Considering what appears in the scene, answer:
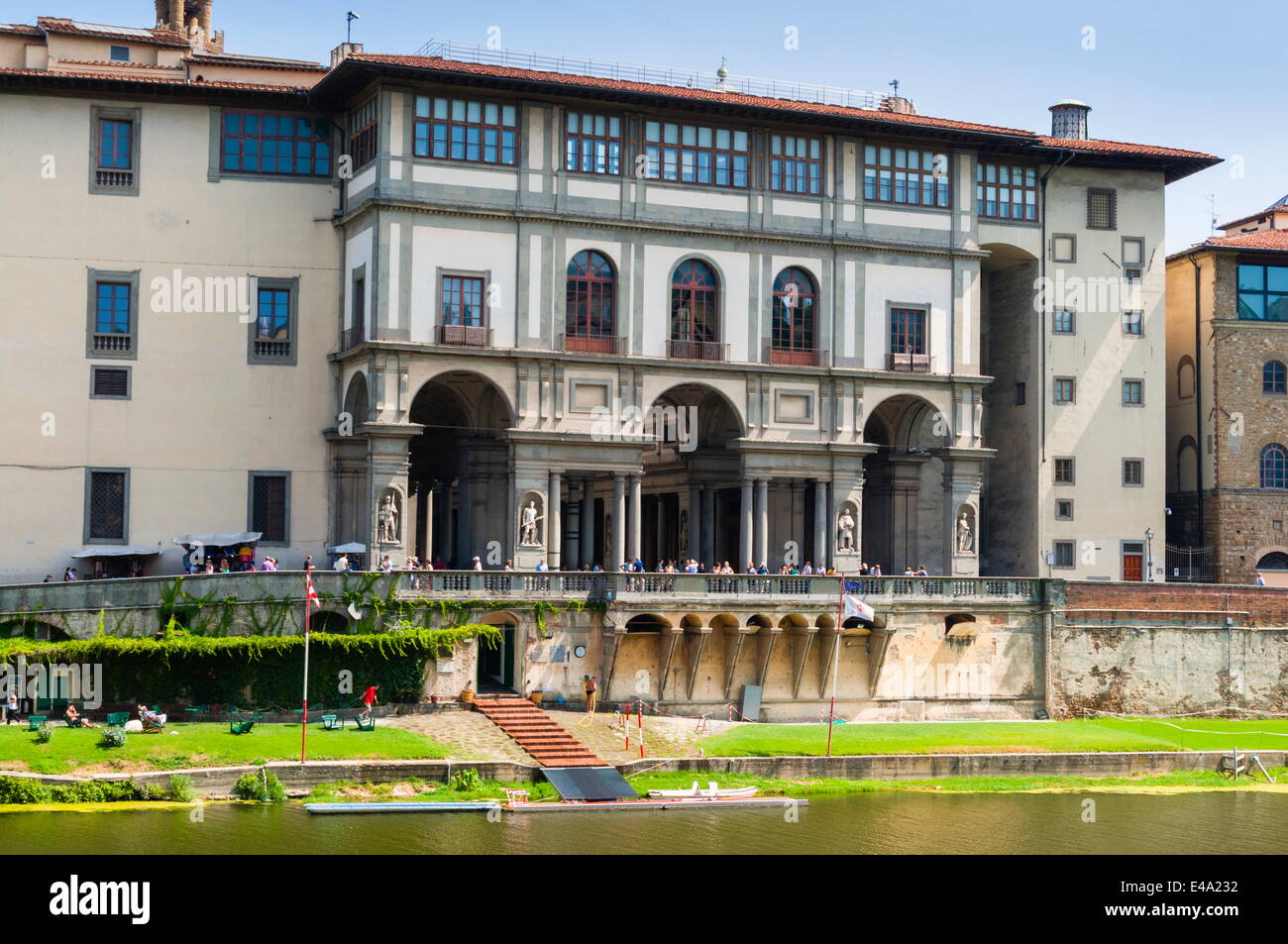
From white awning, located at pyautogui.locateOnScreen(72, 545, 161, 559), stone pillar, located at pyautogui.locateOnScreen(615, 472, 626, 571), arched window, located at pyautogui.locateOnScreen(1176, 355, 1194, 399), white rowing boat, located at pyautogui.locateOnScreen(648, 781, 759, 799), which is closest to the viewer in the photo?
white rowing boat, located at pyautogui.locateOnScreen(648, 781, 759, 799)

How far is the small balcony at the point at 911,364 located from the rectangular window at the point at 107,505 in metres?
26.5

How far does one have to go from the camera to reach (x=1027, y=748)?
54094mm

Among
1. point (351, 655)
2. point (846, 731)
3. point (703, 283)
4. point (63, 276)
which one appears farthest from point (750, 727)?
point (63, 276)

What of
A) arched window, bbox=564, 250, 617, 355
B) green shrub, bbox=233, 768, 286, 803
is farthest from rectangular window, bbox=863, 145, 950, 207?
green shrub, bbox=233, 768, 286, 803

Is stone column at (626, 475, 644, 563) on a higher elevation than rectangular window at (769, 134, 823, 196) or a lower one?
lower

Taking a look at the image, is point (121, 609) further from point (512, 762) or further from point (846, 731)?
point (846, 731)

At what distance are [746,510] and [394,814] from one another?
2211 cm

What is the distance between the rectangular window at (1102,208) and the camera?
231ft

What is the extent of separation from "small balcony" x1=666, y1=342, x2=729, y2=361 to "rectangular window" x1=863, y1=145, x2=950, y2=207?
7981 millimetres

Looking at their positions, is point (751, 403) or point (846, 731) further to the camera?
point (751, 403)

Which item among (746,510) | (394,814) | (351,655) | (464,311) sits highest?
(464,311)

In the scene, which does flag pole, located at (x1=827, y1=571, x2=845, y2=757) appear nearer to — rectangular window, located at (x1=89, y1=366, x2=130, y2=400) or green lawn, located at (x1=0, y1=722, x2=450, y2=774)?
green lawn, located at (x1=0, y1=722, x2=450, y2=774)

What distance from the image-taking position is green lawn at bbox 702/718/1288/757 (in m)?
52.5

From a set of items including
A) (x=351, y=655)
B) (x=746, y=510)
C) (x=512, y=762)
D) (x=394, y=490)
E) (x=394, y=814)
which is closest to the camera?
(x=394, y=814)
